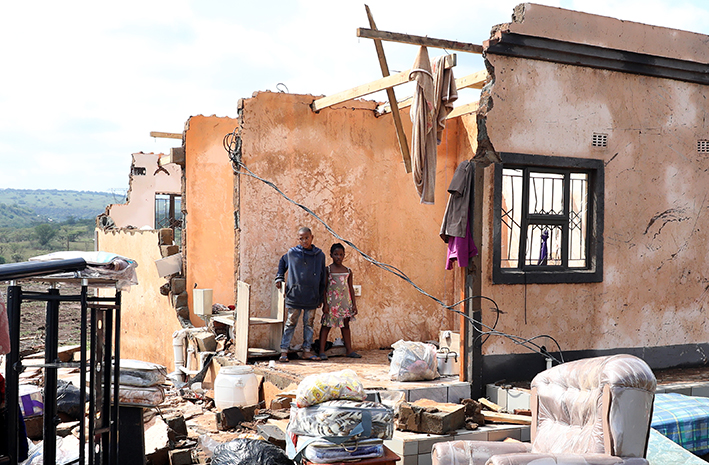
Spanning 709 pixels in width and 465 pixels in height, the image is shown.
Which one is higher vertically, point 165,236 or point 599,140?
point 599,140

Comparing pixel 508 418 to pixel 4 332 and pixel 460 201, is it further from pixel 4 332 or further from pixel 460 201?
pixel 4 332

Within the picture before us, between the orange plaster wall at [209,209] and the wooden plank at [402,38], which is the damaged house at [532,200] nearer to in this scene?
the wooden plank at [402,38]

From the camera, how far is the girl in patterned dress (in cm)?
963

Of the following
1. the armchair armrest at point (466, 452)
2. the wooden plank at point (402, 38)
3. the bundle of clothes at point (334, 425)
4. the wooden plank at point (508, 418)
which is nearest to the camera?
the armchair armrest at point (466, 452)

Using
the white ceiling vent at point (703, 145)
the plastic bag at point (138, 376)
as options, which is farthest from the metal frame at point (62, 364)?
the white ceiling vent at point (703, 145)

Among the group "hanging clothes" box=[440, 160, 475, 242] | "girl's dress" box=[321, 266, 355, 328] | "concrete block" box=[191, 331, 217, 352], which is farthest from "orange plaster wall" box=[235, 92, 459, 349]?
"hanging clothes" box=[440, 160, 475, 242]

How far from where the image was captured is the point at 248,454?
19.2ft

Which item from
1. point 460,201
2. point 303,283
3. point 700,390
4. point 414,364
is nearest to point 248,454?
point 414,364

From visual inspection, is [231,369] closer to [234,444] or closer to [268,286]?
[268,286]

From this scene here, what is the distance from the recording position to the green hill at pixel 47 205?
92.5m

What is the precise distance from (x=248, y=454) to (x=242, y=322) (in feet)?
12.2

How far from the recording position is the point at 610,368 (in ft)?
Result: 15.6

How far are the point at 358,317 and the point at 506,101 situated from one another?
4348 mm

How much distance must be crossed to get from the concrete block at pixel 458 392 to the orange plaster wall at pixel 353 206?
124 inches
